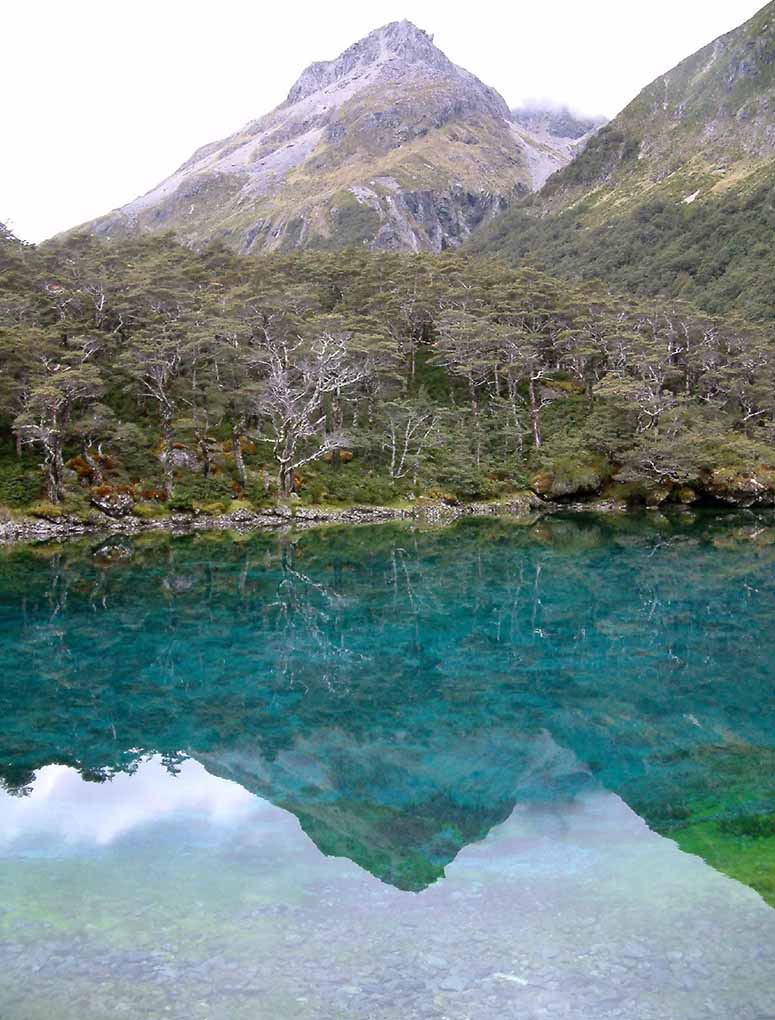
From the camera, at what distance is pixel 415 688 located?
16.4 metres

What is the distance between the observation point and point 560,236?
5709 inches

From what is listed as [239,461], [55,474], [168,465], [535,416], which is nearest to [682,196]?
[535,416]

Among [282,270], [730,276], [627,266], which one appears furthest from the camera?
[627,266]

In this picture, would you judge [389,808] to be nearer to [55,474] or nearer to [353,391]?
[55,474]

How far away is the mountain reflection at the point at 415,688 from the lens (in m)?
11.1

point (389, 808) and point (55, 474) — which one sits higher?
point (55, 474)

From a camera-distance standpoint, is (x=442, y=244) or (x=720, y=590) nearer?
(x=720, y=590)

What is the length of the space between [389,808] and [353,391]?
1750 inches

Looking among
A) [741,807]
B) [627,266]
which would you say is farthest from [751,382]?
[627,266]

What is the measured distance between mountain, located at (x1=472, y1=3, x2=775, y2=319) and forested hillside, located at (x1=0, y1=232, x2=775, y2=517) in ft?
137

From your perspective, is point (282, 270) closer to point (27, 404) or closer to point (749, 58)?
point (27, 404)

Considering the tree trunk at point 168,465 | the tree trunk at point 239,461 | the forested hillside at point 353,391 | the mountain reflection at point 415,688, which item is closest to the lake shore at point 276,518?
the forested hillside at point 353,391

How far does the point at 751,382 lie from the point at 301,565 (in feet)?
131

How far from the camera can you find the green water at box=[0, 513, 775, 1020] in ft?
23.6
